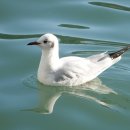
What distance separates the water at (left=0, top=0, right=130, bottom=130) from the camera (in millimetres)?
5586

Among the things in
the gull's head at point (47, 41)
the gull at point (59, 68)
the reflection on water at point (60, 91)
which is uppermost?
the gull's head at point (47, 41)

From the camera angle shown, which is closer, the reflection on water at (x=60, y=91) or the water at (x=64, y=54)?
the water at (x=64, y=54)

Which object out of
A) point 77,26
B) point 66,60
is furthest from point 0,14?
point 66,60

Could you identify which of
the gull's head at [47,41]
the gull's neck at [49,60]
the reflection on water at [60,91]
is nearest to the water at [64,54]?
the reflection on water at [60,91]

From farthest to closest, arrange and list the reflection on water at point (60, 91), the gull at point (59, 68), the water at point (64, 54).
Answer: the gull at point (59, 68)
the reflection on water at point (60, 91)
the water at point (64, 54)

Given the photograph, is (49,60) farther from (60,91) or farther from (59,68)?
(60,91)

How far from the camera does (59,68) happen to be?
6125mm

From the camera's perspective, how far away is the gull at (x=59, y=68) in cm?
605

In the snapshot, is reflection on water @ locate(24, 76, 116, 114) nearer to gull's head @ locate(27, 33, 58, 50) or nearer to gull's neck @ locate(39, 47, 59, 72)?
gull's neck @ locate(39, 47, 59, 72)

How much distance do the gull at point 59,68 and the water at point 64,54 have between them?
92 millimetres

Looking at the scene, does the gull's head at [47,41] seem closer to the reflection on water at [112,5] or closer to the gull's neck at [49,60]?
the gull's neck at [49,60]

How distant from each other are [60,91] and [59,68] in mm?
231

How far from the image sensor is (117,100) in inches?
234

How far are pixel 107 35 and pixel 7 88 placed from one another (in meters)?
1.92
